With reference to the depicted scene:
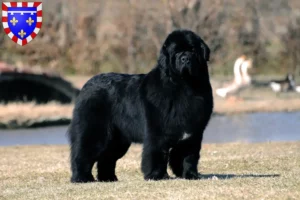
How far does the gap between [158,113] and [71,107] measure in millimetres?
18846

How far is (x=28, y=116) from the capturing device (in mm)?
26984

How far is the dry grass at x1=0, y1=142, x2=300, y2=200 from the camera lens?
958cm

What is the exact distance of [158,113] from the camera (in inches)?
418

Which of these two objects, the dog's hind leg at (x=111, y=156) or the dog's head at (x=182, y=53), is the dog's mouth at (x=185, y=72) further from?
the dog's hind leg at (x=111, y=156)

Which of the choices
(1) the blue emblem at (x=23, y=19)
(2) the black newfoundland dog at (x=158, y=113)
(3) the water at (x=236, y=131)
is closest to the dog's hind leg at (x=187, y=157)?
(2) the black newfoundland dog at (x=158, y=113)

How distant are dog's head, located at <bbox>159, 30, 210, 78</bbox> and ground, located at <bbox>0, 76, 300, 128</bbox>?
654 inches

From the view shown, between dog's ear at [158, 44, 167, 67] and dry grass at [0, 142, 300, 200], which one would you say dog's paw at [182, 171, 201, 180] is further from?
dog's ear at [158, 44, 167, 67]

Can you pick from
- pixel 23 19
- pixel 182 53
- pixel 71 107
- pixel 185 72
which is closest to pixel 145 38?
pixel 71 107

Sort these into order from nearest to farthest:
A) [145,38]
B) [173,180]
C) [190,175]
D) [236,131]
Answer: [173,180]
[190,175]
[236,131]
[145,38]

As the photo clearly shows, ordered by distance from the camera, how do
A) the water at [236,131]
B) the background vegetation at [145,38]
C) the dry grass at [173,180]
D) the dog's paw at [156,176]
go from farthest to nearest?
1. the background vegetation at [145,38]
2. the water at [236,131]
3. the dog's paw at [156,176]
4. the dry grass at [173,180]

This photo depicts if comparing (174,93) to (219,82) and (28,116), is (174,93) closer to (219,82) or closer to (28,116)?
(28,116)

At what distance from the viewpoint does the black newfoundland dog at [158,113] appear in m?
10.5

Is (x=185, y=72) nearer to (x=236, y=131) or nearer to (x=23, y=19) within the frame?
(x=23, y=19)

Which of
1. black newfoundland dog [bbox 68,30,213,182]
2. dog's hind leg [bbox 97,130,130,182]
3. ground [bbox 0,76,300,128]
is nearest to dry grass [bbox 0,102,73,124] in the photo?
ground [bbox 0,76,300,128]
